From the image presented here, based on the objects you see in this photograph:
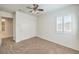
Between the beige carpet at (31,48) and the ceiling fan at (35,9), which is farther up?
the ceiling fan at (35,9)

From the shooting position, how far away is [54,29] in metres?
2.10

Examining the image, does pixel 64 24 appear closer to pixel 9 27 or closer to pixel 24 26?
pixel 24 26

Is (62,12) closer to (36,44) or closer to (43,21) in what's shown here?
(43,21)

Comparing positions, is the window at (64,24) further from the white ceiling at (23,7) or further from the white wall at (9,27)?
the white wall at (9,27)

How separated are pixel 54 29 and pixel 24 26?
0.68 meters

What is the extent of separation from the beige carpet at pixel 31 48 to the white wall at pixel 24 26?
5.4 inches

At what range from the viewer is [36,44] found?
6.77ft

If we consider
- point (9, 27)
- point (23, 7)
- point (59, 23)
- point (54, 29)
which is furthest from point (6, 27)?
point (59, 23)

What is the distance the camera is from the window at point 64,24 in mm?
1968

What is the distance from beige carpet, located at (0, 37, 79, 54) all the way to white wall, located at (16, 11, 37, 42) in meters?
0.14

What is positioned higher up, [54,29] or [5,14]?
[5,14]

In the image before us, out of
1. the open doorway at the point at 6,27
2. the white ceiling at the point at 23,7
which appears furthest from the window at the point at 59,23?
the open doorway at the point at 6,27
